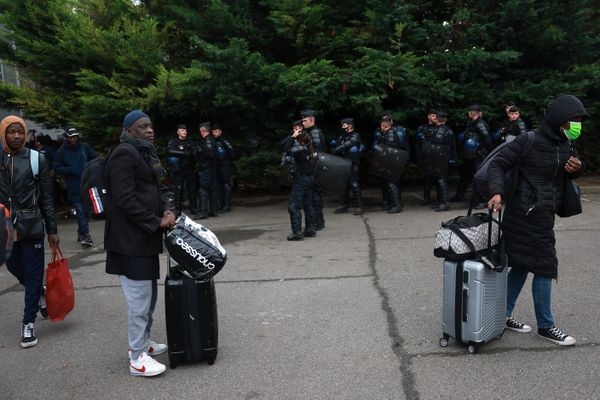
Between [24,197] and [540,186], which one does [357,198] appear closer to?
[540,186]

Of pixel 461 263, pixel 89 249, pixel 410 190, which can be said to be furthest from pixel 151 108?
pixel 461 263

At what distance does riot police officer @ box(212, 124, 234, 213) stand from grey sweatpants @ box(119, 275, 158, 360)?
6738 mm

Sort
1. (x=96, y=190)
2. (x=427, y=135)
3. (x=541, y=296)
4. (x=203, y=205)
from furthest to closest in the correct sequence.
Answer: (x=203, y=205) → (x=427, y=135) → (x=541, y=296) → (x=96, y=190)

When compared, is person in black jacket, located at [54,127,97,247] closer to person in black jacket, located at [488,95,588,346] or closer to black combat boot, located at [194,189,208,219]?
black combat boot, located at [194,189,208,219]

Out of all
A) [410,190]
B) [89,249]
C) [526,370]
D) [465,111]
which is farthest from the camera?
[410,190]

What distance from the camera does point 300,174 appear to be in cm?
770

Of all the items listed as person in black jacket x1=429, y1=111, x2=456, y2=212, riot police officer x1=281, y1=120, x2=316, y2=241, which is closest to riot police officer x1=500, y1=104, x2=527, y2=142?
person in black jacket x1=429, y1=111, x2=456, y2=212

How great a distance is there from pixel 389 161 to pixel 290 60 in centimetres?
402

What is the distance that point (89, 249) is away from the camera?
7988mm

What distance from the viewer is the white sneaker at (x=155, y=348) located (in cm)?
404

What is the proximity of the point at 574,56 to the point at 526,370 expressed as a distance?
32.0 feet

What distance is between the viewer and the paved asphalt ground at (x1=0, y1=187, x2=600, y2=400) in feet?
11.2

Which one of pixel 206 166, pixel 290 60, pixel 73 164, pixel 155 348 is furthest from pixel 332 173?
pixel 155 348

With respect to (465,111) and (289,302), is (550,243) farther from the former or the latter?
(465,111)
